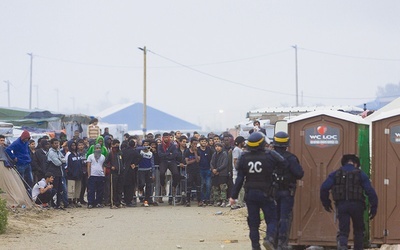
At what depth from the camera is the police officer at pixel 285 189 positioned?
14281 millimetres

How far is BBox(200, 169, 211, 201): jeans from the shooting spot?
26906mm

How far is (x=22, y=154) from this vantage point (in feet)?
80.2

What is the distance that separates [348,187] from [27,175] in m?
13.1

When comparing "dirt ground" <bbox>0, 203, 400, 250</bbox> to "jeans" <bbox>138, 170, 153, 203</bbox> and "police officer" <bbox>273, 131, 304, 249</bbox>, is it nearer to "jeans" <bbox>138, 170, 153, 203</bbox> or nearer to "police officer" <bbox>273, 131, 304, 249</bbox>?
"jeans" <bbox>138, 170, 153, 203</bbox>

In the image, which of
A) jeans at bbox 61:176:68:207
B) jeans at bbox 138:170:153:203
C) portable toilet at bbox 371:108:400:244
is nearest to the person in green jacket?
jeans at bbox 138:170:153:203

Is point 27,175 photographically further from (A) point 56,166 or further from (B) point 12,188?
(B) point 12,188

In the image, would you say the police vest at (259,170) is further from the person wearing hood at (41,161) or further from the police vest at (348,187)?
the person wearing hood at (41,161)

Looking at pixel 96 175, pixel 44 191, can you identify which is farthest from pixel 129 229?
pixel 96 175

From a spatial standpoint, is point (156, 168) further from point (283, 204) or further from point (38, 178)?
point (283, 204)

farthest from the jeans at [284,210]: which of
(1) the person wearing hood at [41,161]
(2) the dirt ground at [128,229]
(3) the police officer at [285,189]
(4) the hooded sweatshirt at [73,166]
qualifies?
(4) the hooded sweatshirt at [73,166]

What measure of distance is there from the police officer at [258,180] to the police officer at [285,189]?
229 millimetres

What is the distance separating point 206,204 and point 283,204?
41.3ft

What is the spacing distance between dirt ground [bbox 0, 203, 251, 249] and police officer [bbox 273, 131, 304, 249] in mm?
1524

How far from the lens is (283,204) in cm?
1441
